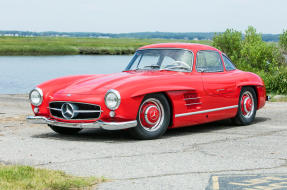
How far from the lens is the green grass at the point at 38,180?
4969 mm

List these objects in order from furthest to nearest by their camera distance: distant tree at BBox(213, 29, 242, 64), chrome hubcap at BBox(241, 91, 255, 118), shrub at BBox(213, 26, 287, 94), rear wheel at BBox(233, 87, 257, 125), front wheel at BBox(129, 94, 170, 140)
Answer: distant tree at BBox(213, 29, 242, 64) → shrub at BBox(213, 26, 287, 94) → chrome hubcap at BBox(241, 91, 255, 118) → rear wheel at BBox(233, 87, 257, 125) → front wheel at BBox(129, 94, 170, 140)

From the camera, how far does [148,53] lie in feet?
31.2

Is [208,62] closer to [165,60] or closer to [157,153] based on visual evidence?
[165,60]

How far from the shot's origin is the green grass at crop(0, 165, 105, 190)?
16.3 ft

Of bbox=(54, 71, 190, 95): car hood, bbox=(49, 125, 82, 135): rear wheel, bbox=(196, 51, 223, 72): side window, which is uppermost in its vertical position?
bbox=(196, 51, 223, 72): side window

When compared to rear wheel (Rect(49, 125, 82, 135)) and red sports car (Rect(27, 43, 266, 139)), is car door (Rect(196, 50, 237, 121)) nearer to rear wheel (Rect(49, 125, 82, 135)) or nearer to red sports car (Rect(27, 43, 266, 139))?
red sports car (Rect(27, 43, 266, 139))

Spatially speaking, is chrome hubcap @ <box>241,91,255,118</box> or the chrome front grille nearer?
the chrome front grille

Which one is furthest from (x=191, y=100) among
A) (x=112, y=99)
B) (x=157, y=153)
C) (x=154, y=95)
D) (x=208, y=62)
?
(x=157, y=153)

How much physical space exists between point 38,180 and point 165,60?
451 cm

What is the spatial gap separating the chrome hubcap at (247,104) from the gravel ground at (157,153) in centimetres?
35

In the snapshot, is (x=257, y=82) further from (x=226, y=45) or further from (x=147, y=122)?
(x=226, y=45)

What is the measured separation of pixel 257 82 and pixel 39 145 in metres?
4.98

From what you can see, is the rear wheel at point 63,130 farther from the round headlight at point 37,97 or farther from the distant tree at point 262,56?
the distant tree at point 262,56

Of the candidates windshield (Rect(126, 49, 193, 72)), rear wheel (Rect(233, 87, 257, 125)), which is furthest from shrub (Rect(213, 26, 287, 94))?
windshield (Rect(126, 49, 193, 72))
